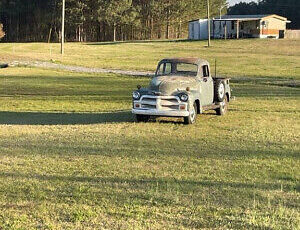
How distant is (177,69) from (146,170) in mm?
6145

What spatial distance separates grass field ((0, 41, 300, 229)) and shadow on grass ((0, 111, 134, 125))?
0.03 m

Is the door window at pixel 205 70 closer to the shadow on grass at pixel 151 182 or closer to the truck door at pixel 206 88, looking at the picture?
the truck door at pixel 206 88

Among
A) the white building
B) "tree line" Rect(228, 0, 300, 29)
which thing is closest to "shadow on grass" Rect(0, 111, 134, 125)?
the white building

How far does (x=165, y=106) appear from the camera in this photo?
1185cm

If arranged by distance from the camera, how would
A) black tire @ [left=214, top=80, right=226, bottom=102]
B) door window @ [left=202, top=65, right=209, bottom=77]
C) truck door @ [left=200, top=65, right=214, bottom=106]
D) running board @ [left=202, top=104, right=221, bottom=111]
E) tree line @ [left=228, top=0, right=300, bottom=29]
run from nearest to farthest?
truck door @ [left=200, top=65, right=214, bottom=106], running board @ [left=202, top=104, right=221, bottom=111], door window @ [left=202, top=65, right=209, bottom=77], black tire @ [left=214, top=80, right=226, bottom=102], tree line @ [left=228, top=0, right=300, bottom=29]

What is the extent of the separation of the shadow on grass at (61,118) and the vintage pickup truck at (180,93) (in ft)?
3.28

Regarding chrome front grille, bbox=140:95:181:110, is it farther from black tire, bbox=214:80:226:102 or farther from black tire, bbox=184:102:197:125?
black tire, bbox=214:80:226:102

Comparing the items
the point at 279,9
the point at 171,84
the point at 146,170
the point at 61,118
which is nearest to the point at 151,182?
the point at 146,170

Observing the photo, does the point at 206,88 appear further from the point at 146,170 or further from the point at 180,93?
the point at 146,170

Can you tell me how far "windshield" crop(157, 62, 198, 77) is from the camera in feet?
43.2

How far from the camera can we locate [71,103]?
54.7 ft

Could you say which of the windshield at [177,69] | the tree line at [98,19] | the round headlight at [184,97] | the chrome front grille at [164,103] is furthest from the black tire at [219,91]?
the tree line at [98,19]

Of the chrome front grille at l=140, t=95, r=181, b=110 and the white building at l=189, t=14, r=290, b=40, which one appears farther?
the white building at l=189, t=14, r=290, b=40

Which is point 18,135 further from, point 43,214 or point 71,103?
point 71,103
